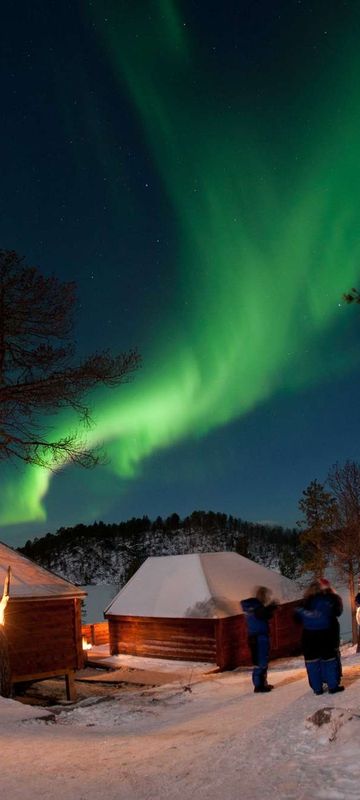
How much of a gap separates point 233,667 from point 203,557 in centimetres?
580

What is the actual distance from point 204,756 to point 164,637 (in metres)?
19.6

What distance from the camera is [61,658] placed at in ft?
58.7

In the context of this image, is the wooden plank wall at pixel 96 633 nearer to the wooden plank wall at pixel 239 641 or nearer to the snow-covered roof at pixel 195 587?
the snow-covered roof at pixel 195 587

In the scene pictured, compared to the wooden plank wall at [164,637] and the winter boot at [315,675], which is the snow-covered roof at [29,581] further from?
the winter boot at [315,675]

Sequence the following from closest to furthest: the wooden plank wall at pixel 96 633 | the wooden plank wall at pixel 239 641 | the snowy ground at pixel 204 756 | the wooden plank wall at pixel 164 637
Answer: the snowy ground at pixel 204 756
the wooden plank wall at pixel 239 641
the wooden plank wall at pixel 164 637
the wooden plank wall at pixel 96 633

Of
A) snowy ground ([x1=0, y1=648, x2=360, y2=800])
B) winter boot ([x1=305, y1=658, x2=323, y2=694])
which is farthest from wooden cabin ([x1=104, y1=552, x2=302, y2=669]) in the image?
winter boot ([x1=305, y1=658, x2=323, y2=694])

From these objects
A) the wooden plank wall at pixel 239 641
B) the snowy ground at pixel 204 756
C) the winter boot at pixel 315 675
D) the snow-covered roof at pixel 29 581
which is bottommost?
the wooden plank wall at pixel 239 641

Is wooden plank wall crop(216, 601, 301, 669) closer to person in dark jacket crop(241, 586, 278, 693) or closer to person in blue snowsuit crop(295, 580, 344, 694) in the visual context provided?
person in dark jacket crop(241, 586, 278, 693)

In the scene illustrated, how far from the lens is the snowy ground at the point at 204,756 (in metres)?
5.02

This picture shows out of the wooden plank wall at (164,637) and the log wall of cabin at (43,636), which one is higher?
the log wall of cabin at (43,636)

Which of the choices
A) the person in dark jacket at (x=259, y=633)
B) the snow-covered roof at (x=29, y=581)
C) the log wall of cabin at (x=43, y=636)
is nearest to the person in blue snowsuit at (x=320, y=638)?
the person in dark jacket at (x=259, y=633)

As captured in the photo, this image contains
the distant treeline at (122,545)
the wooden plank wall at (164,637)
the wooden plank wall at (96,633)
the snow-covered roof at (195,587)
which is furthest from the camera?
the distant treeline at (122,545)

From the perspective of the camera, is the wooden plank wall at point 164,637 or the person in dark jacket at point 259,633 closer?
the person in dark jacket at point 259,633

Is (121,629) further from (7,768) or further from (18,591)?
(7,768)
